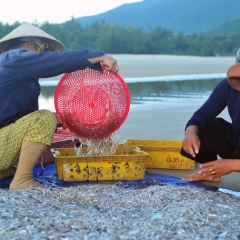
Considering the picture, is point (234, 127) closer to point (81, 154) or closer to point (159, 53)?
point (81, 154)

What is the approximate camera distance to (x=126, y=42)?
3534 centimetres

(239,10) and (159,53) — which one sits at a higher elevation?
(239,10)

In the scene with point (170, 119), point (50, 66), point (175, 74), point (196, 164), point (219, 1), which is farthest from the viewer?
point (219, 1)

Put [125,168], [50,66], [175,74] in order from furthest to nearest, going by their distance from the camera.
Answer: [175,74]
[125,168]
[50,66]

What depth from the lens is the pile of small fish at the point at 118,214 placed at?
2775 millimetres

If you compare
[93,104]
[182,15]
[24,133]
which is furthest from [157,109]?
[182,15]

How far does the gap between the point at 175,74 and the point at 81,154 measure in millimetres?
17562

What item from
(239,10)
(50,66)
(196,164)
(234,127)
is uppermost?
(239,10)

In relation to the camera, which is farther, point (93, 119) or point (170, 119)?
point (170, 119)

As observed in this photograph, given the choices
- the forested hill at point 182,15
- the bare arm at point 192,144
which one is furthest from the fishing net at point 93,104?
the forested hill at point 182,15

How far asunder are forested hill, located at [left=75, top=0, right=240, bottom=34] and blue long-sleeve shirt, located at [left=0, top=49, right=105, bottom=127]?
109793mm

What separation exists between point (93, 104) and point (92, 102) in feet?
0.06

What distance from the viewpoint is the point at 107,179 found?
4.55m

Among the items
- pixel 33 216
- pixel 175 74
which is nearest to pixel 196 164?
pixel 33 216
